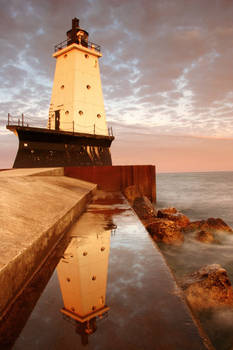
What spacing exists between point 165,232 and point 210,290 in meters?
2.80

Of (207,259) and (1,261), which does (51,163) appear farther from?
(1,261)

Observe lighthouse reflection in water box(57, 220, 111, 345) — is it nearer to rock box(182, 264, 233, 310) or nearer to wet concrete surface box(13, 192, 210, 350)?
wet concrete surface box(13, 192, 210, 350)

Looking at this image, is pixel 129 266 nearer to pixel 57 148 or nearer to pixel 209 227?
pixel 209 227

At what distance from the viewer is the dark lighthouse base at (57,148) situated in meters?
12.0

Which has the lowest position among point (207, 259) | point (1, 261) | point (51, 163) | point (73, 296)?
point (207, 259)

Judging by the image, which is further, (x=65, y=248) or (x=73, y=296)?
(x=65, y=248)

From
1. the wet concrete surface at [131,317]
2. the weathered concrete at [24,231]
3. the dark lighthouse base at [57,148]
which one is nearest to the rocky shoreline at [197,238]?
the wet concrete surface at [131,317]

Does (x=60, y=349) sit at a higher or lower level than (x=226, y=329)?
higher

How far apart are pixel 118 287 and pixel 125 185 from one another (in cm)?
846

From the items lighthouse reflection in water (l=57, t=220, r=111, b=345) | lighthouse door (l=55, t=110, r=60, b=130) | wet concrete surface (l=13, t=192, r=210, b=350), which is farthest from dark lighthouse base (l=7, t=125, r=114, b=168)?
wet concrete surface (l=13, t=192, r=210, b=350)

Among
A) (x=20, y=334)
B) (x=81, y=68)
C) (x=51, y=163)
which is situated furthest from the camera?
(x=81, y=68)

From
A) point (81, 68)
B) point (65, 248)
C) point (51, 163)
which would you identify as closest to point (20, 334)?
point (65, 248)

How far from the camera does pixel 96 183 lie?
10.0 meters

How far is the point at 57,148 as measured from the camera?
13.1 metres
